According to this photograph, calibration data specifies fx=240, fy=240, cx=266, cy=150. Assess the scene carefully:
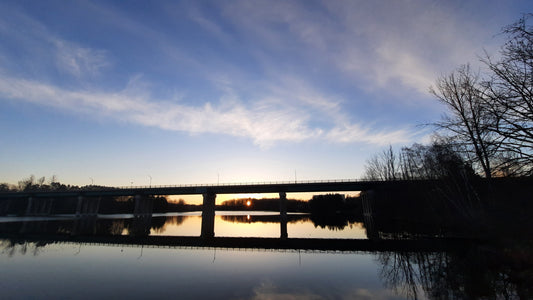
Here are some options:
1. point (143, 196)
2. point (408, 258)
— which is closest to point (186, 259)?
point (408, 258)

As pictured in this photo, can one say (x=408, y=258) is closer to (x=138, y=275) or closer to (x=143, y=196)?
(x=138, y=275)

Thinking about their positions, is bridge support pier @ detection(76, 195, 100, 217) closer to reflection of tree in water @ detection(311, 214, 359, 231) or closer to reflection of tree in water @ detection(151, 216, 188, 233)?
reflection of tree in water @ detection(151, 216, 188, 233)

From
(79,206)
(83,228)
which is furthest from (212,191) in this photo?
(79,206)

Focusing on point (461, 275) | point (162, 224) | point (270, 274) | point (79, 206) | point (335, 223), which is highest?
point (79, 206)

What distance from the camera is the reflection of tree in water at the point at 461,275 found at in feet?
35.6

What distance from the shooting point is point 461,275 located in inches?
537

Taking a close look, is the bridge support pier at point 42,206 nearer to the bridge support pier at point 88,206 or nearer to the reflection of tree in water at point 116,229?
the bridge support pier at point 88,206

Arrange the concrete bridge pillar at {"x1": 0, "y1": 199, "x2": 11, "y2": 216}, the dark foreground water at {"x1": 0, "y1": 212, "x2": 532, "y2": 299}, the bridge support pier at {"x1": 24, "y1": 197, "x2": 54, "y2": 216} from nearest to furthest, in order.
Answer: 1. the dark foreground water at {"x1": 0, "y1": 212, "x2": 532, "y2": 299}
2. the bridge support pier at {"x1": 24, "y1": 197, "x2": 54, "y2": 216}
3. the concrete bridge pillar at {"x1": 0, "y1": 199, "x2": 11, "y2": 216}

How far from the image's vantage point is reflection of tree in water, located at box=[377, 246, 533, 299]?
1084 cm

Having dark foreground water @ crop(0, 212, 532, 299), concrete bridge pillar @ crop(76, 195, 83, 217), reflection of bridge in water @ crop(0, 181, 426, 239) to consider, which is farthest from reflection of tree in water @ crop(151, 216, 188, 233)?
concrete bridge pillar @ crop(76, 195, 83, 217)

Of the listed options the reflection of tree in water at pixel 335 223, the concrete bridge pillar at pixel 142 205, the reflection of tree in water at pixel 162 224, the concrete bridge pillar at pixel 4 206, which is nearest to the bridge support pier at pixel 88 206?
the concrete bridge pillar at pixel 142 205

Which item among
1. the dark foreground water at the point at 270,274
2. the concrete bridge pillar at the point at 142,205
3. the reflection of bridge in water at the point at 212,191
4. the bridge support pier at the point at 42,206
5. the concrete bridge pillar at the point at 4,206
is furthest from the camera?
the concrete bridge pillar at the point at 4,206

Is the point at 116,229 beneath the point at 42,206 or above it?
beneath

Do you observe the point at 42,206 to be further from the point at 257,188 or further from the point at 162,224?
the point at 257,188
